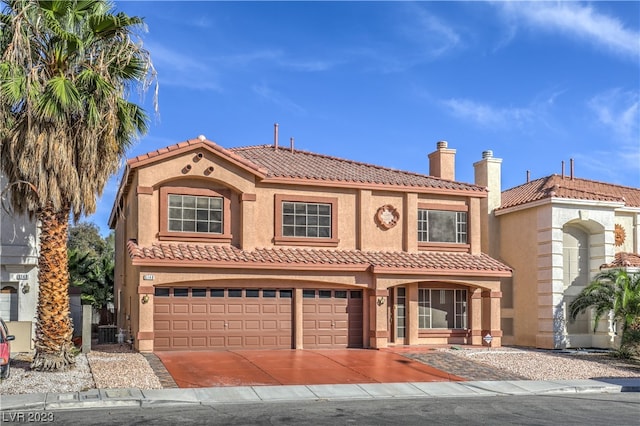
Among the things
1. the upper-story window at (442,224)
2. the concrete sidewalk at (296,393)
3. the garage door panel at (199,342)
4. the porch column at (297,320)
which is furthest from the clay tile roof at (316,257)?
the concrete sidewalk at (296,393)

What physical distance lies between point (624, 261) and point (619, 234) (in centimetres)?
284

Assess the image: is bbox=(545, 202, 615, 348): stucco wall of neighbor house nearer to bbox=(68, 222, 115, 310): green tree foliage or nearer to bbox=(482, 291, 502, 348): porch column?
bbox=(482, 291, 502, 348): porch column

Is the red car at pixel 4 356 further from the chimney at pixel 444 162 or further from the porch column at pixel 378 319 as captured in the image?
the chimney at pixel 444 162

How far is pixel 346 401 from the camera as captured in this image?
17922 mm

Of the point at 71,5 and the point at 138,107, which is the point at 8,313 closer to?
the point at 138,107

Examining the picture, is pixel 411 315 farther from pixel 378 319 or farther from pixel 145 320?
pixel 145 320

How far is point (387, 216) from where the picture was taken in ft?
98.2

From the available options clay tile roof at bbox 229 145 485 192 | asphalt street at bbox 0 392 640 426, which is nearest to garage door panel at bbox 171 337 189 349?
clay tile roof at bbox 229 145 485 192

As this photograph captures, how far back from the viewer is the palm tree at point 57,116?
65.9 ft

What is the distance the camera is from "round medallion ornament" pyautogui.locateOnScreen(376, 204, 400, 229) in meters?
29.8

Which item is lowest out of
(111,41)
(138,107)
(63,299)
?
(63,299)

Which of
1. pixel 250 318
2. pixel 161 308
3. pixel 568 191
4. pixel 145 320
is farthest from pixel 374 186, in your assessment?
pixel 145 320

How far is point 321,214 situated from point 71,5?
12153mm

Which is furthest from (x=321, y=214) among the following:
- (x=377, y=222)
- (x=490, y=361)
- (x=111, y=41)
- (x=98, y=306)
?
(x=98, y=306)
